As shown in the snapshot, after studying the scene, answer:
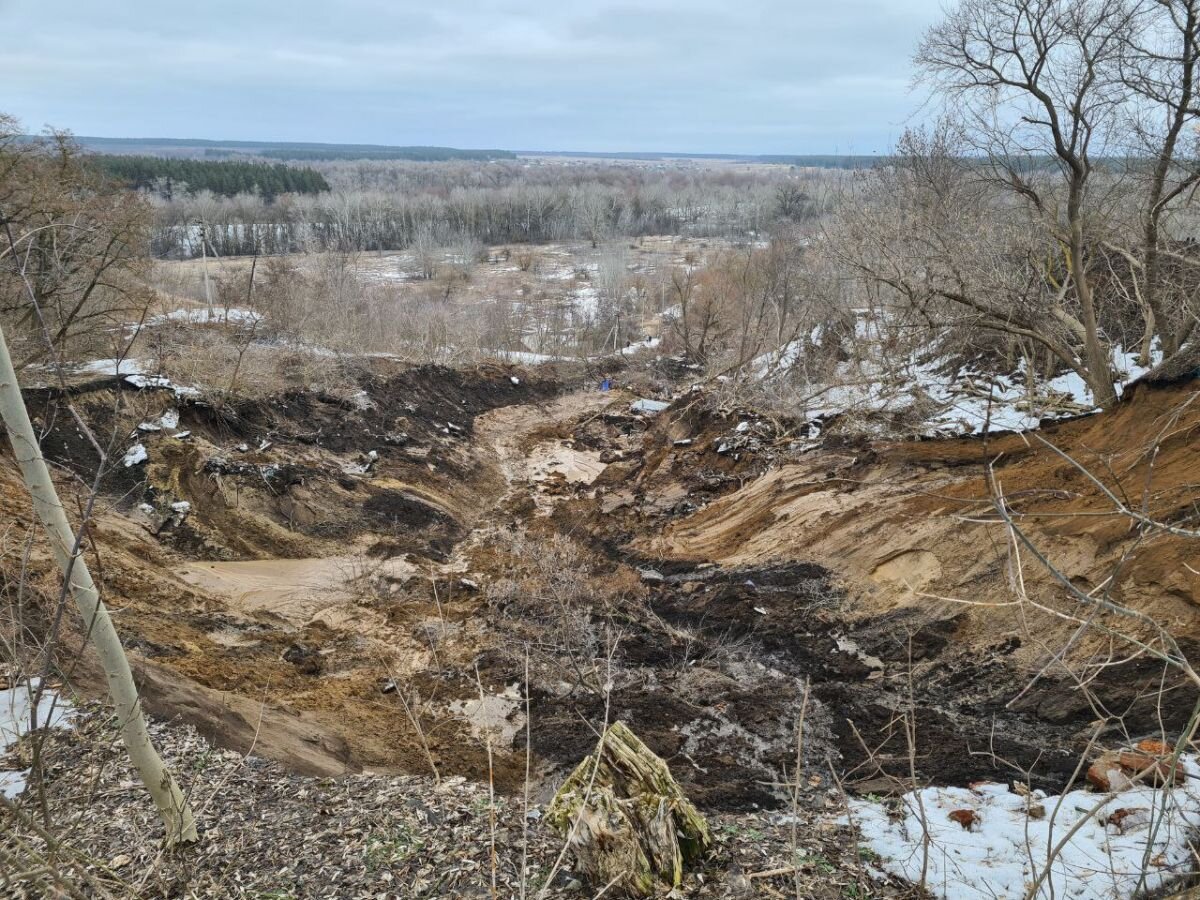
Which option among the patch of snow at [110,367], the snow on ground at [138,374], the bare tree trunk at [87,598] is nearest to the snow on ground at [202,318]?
the patch of snow at [110,367]

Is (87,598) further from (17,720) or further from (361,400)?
(361,400)

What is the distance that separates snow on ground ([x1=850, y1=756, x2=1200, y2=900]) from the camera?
12.9 ft

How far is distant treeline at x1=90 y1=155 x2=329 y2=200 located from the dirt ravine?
187ft

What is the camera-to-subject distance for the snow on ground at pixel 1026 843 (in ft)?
12.9

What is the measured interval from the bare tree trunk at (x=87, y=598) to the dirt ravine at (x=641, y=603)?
5.37ft

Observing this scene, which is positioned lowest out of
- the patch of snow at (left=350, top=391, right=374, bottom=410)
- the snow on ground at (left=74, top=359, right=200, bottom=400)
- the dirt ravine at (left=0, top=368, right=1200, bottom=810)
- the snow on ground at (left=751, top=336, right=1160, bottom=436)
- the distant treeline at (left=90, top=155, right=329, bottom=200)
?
the dirt ravine at (left=0, top=368, right=1200, bottom=810)

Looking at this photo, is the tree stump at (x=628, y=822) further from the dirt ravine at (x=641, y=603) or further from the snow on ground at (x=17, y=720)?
the snow on ground at (x=17, y=720)

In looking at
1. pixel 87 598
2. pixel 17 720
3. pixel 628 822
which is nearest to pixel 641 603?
pixel 628 822

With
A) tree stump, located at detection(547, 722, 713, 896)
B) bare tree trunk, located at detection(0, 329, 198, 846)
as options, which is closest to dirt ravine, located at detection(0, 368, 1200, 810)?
tree stump, located at detection(547, 722, 713, 896)

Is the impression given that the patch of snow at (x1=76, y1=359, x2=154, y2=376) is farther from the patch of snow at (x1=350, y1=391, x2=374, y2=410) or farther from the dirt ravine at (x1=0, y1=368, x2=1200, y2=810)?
the patch of snow at (x1=350, y1=391, x2=374, y2=410)

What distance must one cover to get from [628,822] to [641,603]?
17.1 feet

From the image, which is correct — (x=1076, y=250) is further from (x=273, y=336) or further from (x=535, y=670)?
(x=273, y=336)

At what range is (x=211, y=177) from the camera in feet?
227

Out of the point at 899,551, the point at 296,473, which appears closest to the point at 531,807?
the point at 899,551
